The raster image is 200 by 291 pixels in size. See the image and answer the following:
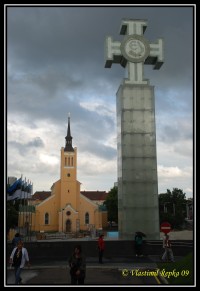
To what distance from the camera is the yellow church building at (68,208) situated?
82250mm

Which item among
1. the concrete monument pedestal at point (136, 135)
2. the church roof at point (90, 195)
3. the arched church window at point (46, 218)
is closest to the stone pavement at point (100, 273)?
the concrete monument pedestal at point (136, 135)

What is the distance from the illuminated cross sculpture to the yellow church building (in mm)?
55714

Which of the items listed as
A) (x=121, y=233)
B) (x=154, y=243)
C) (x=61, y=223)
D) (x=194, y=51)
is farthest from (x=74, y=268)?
(x=61, y=223)

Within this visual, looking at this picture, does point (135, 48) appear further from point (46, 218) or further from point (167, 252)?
point (46, 218)

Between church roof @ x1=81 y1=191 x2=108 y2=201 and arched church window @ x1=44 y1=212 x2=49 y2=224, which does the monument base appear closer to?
arched church window @ x1=44 y1=212 x2=49 y2=224

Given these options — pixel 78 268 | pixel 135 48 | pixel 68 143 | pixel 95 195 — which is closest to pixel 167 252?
pixel 78 268

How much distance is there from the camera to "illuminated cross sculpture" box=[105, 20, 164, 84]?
29.0 metres

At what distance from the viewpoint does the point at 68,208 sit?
83.1 metres

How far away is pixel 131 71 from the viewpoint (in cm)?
2900

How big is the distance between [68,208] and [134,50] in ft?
192

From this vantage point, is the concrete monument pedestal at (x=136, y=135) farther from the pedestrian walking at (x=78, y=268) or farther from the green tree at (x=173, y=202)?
the green tree at (x=173, y=202)

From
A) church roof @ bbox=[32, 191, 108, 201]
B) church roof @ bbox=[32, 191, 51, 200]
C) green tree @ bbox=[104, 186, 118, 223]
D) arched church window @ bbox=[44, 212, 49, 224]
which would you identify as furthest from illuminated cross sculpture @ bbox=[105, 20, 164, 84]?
church roof @ bbox=[32, 191, 51, 200]

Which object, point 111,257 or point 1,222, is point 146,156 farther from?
point 1,222

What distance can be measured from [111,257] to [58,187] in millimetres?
67094
